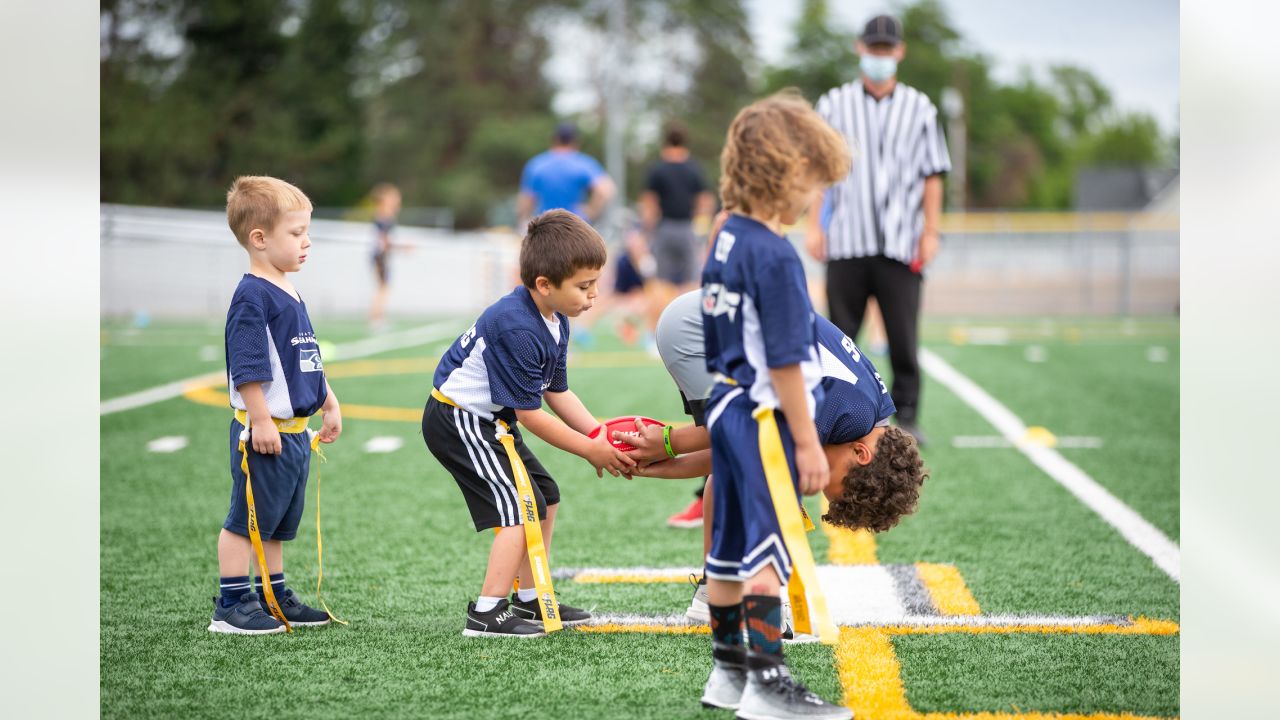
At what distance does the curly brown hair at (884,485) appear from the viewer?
9.47ft

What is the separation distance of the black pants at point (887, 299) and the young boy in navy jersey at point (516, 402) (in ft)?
10.0

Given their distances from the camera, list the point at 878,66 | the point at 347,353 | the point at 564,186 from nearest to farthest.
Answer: the point at 878,66 < the point at 564,186 < the point at 347,353

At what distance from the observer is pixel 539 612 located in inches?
137

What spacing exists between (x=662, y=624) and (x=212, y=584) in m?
1.52

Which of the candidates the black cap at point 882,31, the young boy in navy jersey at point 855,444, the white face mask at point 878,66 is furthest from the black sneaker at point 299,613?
the black cap at point 882,31

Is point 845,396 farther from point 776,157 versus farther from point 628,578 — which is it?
point 628,578

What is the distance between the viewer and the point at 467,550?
439 cm

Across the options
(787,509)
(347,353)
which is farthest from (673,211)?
(787,509)

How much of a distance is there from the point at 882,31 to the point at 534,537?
3.83 meters

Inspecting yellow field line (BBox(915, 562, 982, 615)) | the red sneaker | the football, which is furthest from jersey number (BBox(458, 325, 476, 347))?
the red sneaker

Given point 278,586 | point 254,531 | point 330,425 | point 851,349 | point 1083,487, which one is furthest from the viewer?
point 1083,487

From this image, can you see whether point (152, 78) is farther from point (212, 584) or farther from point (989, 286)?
point (212, 584)
